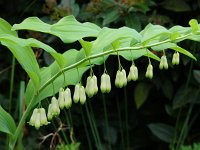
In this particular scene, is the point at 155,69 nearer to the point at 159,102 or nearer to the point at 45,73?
the point at 159,102

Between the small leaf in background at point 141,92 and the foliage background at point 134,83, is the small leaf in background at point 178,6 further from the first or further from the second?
the small leaf in background at point 141,92

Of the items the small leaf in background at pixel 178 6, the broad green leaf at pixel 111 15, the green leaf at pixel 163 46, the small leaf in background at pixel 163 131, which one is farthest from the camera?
the small leaf in background at pixel 163 131

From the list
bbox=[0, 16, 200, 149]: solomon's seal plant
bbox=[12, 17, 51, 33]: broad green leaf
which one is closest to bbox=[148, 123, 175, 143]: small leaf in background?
bbox=[0, 16, 200, 149]: solomon's seal plant

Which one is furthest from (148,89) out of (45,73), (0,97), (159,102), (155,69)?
(45,73)

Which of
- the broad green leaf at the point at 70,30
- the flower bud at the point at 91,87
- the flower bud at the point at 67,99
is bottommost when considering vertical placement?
the flower bud at the point at 67,99

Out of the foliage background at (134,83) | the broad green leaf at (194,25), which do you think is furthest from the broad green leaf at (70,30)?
the foliage background at (134,83)

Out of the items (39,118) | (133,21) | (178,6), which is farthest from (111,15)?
(39,118)

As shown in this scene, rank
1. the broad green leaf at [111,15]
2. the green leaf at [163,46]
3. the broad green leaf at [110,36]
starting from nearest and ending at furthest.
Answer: the broad green leaf at [110,36]
the green leaf at [163,46]
the broad green leaf at [111,15]
